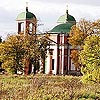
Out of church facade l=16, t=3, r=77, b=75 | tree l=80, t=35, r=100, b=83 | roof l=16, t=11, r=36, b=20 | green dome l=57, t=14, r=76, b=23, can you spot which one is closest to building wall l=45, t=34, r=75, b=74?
church facade l=16, t=3, r=77, b=75

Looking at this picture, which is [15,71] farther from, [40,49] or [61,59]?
[61,59]

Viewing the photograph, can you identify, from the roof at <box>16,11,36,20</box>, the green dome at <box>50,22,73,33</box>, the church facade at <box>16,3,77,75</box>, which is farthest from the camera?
the roof at <box>16,11,36,20</box>

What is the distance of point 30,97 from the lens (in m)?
14.2

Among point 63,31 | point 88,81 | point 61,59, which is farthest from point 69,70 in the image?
point 88,81

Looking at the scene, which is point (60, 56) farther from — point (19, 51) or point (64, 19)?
point (19, 51)

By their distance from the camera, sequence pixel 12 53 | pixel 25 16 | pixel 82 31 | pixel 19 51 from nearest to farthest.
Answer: pixel 12 53
pixel 19 51
pixel 82 31
pixel 25 16

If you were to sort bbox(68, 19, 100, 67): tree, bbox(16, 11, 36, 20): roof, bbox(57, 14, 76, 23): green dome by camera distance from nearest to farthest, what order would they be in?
bbox(68, 19, 100, 67): tree, bbox(16, 11, 36, 20): roof, bbox(57, 14, 76, 23): green dome

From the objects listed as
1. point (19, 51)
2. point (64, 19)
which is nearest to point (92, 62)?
point (19, 51)

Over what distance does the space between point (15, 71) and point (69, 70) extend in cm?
1074

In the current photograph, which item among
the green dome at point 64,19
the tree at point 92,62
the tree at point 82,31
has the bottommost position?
the tree at point 92,62

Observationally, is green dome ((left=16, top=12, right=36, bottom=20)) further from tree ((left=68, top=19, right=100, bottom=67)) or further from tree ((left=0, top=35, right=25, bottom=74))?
tree ((left=0, top=35, right=25, bottom=74))

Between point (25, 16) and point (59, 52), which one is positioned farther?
point (25, 16)

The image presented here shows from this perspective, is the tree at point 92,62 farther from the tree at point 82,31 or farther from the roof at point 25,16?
the roof at point 25,16

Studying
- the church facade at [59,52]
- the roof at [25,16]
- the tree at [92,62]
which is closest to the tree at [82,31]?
the church facade at [59,52]
